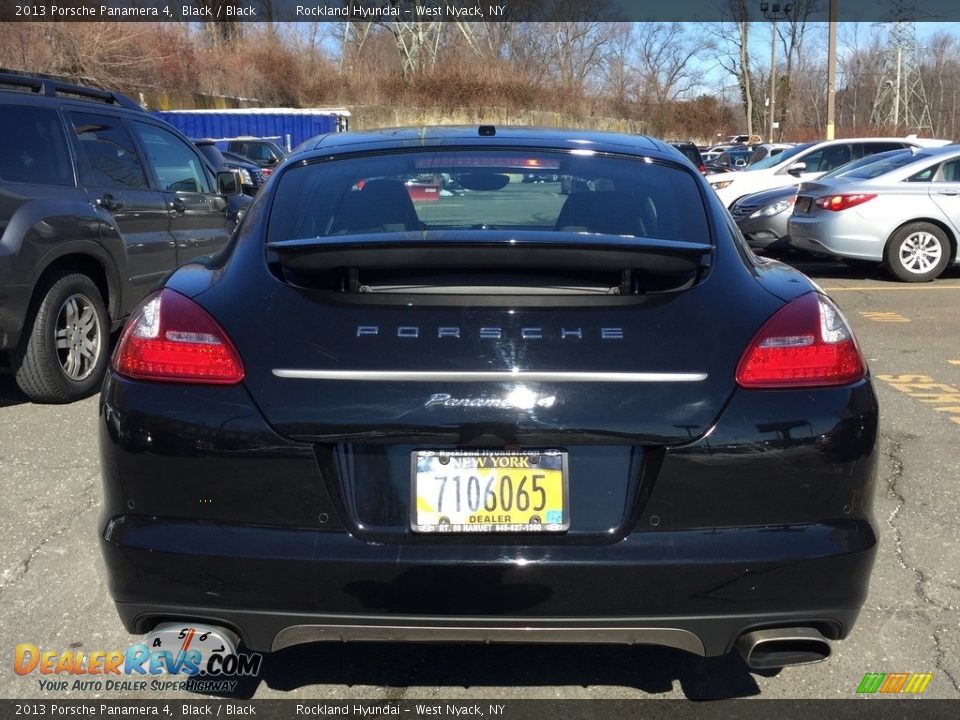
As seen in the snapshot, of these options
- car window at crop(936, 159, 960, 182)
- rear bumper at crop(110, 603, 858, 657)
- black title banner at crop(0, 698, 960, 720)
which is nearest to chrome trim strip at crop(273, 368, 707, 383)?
rear bumper at crop(110, 603, 858, 657)

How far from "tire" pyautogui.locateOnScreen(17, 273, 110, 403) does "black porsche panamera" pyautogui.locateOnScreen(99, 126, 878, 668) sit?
3.53m

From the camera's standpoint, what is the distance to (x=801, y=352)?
8.32 feet

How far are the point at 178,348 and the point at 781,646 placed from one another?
170cm

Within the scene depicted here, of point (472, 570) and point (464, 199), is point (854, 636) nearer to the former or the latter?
point (472, 570)

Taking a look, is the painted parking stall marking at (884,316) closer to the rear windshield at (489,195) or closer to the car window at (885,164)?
the car window at (885,164)

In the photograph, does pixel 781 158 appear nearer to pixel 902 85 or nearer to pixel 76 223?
pixel 76 223

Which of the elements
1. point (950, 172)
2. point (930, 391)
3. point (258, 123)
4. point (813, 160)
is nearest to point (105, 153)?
point (930, 391)

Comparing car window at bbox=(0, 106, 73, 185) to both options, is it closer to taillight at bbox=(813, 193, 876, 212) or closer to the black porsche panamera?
the black porsche panamera

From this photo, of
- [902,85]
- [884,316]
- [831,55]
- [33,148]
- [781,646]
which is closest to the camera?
[781,646]

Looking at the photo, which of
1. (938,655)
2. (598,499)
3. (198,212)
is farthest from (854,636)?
(198,212)

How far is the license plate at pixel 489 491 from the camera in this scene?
2352mm

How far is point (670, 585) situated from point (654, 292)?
0.73m

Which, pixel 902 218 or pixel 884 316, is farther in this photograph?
pixel 902 218

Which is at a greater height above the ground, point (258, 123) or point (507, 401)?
point (258, 123)
